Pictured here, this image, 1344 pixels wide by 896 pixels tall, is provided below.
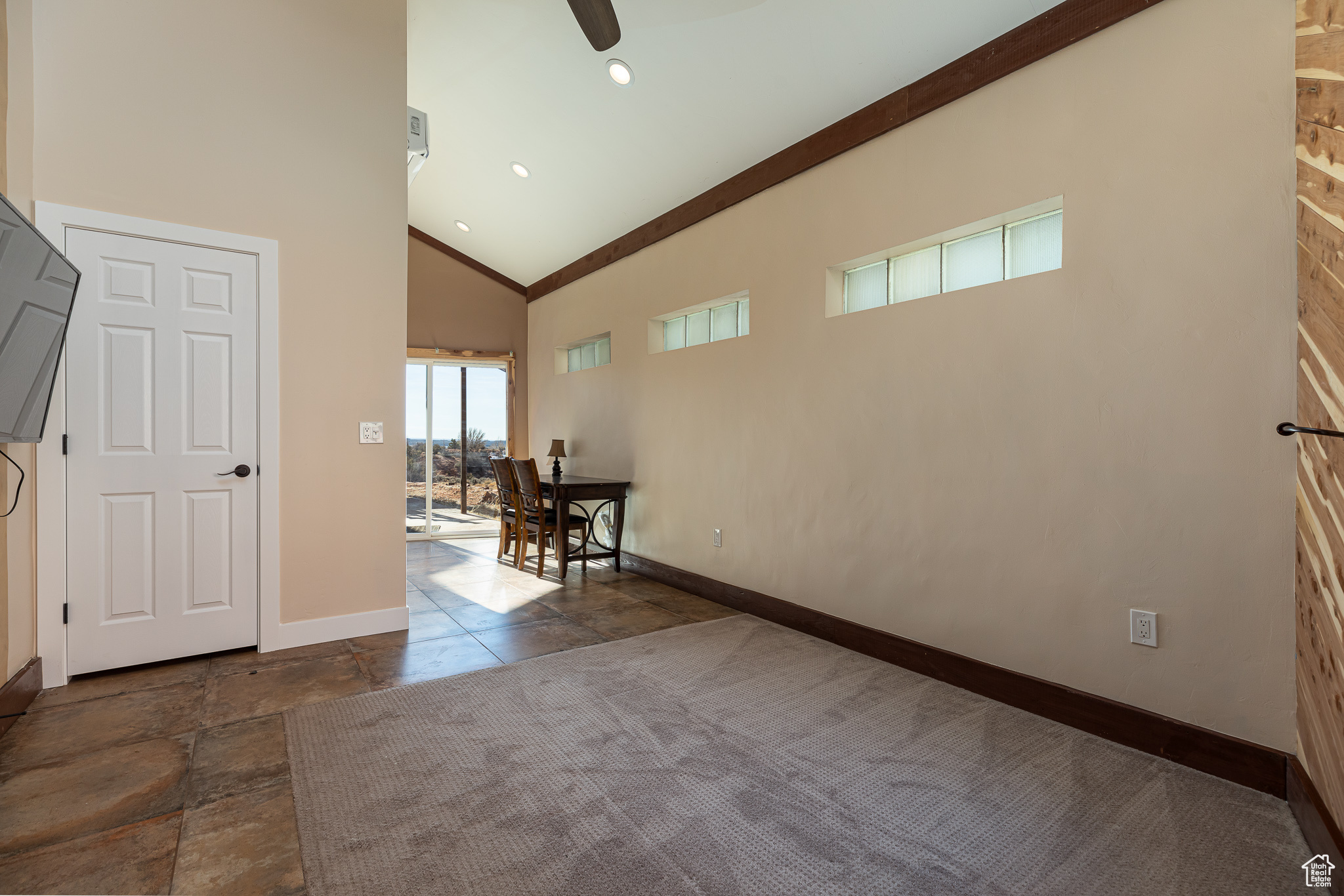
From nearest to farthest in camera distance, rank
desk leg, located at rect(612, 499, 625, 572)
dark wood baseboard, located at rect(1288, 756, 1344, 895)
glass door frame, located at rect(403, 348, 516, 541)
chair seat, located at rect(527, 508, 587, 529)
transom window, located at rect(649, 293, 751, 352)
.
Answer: dark wood baseboard, located at rect(1288, 756, 1344, 895)
transom window, located at rect(649, 293, 751, 352)
chair seat, located at rect(527, 508, 587, 529)
desk leg, located at rect(612, 499, 625, 572)
glass door frame, located at rect(403, 348, 516, 541)

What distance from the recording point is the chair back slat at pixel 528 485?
4762 mm

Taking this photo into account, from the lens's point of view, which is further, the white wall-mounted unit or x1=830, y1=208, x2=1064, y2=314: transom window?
the white wall-mounted unit

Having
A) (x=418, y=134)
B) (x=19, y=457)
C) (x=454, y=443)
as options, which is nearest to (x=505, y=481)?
(x=454, y=443)

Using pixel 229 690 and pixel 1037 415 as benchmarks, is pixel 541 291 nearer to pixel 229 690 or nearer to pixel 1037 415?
pixel 229 690

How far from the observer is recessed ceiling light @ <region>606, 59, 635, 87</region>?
140 inches

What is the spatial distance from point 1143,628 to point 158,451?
4.21m

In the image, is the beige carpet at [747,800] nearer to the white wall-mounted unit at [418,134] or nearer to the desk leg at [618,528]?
the desk leg at [618,528]

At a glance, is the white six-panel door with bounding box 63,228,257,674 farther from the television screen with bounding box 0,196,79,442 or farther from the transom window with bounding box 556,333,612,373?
the transom window with bounding box 556,333,612,373

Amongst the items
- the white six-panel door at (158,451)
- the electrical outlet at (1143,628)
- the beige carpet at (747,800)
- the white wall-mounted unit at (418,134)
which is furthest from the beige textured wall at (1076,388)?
the white six-panel door at (158,451)

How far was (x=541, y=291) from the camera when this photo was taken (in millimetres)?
6832

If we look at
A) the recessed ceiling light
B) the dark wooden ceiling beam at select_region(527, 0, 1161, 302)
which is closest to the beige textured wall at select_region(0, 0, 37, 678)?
the recessed ceiling light

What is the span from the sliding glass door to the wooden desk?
1839 mm

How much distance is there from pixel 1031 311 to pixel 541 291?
532 cm
